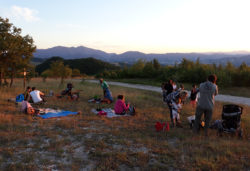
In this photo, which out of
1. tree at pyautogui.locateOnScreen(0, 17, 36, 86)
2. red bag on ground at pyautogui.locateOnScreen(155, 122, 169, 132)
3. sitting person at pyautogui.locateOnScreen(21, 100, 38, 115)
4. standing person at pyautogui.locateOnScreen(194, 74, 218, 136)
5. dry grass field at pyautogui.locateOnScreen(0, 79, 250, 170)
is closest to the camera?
dry grass field at pyautogui.locateOnScreen(0, 79, 250, 170)

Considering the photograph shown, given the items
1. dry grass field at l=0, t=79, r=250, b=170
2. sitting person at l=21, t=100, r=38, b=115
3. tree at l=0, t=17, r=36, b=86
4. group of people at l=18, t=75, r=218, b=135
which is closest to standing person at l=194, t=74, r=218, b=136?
group of people at l=18, t=75, r=218, b=135

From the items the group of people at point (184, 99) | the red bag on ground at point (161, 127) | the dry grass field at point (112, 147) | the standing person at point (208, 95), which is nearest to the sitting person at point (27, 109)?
the group of people at point (184, 99)

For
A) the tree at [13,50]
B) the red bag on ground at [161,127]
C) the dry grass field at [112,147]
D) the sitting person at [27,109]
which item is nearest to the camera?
the dry grass field at [112,147]

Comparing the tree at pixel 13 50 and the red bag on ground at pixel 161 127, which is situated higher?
the tree at pixel 13 50

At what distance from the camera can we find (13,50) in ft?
44.4

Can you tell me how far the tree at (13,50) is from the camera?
519 inches

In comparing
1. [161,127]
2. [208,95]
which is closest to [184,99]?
[161,127]

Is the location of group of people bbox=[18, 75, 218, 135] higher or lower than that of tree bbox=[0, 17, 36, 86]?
lower

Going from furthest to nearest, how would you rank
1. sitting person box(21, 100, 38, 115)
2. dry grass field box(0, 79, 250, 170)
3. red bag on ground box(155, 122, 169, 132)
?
sitting person box(21, 100, 38, 115), red bag on ground box(155, 122, 169, 132), dry grass field box(0, 79, 250, 170)

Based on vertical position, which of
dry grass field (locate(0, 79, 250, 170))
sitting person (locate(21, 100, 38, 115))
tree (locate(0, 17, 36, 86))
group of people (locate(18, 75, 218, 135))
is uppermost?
tree (locate(0, 17, 36, 86))

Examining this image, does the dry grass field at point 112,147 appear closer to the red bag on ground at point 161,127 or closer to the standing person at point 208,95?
the red bag on ground at point 161,127

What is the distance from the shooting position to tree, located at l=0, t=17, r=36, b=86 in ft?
43.2

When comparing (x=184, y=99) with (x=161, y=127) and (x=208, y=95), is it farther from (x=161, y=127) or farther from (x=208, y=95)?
(x=208, y=95)

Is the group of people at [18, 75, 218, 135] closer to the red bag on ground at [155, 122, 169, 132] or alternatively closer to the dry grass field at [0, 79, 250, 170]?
the dry grass field at [0, 79, 250, 170]
